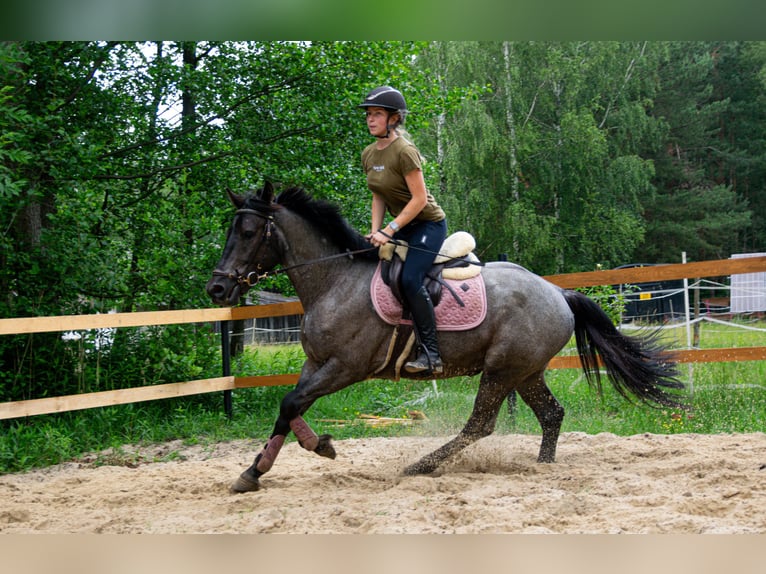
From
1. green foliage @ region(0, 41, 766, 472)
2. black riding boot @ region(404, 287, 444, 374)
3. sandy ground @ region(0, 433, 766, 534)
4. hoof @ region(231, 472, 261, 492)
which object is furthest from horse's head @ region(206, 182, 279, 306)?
green foliage @ region(0, 41, 766, 472)

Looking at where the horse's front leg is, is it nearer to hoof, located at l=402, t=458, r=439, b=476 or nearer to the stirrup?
the stirrup

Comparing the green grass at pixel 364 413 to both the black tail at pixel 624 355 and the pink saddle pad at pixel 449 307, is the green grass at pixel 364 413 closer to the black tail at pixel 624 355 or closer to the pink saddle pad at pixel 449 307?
the black tail at pixel 624 355

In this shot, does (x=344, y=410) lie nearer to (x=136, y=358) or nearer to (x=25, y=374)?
(x=136, y=358)

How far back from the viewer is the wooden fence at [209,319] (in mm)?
6008

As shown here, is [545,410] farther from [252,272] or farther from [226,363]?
[226,363]

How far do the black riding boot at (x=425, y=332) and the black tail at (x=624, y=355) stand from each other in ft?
4.43

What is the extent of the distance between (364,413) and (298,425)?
377 centimetres

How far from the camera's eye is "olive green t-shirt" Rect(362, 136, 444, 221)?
4925 mm

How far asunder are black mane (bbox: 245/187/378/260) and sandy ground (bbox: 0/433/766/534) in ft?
5.51

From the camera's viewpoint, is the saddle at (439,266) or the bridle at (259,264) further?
the saddle at (439,266)

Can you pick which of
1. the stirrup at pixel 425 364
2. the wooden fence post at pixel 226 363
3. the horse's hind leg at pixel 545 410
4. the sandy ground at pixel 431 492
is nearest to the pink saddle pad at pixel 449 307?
the stirrup at pixel 425 364

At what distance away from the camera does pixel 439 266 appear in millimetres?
5211

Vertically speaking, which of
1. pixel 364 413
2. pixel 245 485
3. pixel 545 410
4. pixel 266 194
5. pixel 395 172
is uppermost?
pixel 395 172

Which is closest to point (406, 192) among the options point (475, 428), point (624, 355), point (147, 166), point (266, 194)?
point (266, 194)
